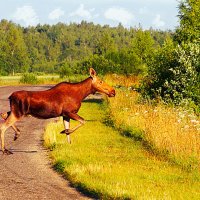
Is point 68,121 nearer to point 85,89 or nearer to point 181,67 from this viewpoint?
point 85,89

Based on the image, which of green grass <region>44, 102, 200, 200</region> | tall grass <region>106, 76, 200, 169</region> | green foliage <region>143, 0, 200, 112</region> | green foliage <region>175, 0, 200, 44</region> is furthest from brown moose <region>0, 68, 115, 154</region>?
green foliage <region>175, 0, 200, 44</region>

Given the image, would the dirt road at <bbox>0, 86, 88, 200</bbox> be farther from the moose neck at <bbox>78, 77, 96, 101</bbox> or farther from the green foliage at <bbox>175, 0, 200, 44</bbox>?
the green foliage at <bbox>175, 0, 200, 44</bbox>

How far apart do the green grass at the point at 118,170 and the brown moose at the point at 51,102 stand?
1.04 metres

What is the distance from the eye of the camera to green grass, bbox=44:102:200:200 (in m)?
8.76

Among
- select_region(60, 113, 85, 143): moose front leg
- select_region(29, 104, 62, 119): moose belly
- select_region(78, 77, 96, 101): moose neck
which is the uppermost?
select_region(78, 77, 96, 101): moose neck

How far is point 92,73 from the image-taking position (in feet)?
44.9

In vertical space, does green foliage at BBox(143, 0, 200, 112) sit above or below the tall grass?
above

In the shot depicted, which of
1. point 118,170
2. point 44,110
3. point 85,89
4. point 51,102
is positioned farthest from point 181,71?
point 118,170

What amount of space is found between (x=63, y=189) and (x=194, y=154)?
4.01 meters

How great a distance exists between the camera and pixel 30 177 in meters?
10.5

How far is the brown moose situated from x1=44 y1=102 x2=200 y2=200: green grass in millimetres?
1043

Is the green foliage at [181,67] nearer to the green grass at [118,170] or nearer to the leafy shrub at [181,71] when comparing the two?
the leafy shrub at [181,71]

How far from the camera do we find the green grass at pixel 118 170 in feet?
28.7

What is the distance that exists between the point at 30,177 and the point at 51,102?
3116mm
